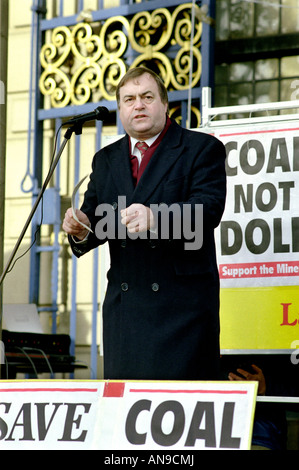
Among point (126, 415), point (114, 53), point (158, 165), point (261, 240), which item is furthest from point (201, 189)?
point (114, 53)

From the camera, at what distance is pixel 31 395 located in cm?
197

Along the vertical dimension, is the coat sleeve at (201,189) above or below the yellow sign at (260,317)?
above

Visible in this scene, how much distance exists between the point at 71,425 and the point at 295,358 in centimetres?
177

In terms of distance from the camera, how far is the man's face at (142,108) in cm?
233

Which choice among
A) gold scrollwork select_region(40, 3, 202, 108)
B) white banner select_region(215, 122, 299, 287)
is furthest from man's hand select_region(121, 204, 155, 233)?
gold scrollwork select_region(40, 3, 202, 108)

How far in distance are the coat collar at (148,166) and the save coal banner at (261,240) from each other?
4.11 ft

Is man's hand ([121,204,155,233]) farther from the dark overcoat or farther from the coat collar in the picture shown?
the coat collar

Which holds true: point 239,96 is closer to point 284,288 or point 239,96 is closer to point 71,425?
point 284,288

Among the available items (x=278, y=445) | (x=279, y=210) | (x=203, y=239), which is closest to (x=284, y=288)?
(x=279, y=210)

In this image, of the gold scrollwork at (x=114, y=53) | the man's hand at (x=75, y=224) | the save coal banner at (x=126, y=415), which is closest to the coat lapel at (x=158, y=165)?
the man's hand at (x=75, y=224)

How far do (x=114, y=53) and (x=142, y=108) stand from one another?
106 inches

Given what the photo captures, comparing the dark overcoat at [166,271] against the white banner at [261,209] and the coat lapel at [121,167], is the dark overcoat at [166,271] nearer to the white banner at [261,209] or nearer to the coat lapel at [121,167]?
the coat lapel at [121,167]

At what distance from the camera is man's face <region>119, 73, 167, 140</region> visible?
233 cm

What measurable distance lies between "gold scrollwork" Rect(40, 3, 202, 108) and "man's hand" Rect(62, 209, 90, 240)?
7.65 feet
